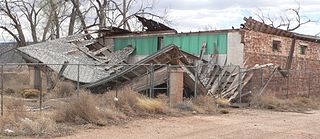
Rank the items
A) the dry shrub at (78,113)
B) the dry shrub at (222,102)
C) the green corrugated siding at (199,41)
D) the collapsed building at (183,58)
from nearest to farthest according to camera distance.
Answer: the dry shrub at (78,113)
the dry shrub at (222,102)
the collapsed building at (183,58)
the green corrugated siding at (199,41)

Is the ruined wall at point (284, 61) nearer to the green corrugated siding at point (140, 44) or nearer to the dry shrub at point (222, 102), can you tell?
the dry shrub at point (222, 102)

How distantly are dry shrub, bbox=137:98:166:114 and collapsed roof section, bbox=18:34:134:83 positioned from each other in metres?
5.98

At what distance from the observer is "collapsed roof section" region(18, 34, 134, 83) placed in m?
24.4

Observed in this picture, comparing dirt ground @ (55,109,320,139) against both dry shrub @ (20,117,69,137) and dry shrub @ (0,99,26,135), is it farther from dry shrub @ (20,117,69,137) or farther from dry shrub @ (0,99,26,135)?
dry shrub @ (0,99,26,135)

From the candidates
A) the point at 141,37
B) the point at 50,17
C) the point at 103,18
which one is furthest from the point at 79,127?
the point at 103,18

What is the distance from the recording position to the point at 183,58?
2342cm

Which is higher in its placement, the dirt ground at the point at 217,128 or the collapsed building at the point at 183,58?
the collapsed building at the point at 183,58

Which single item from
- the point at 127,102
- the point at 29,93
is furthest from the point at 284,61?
the point at 29,93

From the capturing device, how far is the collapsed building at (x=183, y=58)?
878 inches

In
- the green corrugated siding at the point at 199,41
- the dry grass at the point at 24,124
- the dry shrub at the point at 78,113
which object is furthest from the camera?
the green corrugated siding at the point at 199,41

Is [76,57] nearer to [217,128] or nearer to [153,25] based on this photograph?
[153,25]

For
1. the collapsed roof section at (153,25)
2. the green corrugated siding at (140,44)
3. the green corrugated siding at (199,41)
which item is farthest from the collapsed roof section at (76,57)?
the green corrugated siding at (199,41)

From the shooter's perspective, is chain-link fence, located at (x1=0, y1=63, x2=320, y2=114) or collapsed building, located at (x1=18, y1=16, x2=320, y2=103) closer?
chain-link fence, located at (x1=0, y1=63, x2=320, y2=114)

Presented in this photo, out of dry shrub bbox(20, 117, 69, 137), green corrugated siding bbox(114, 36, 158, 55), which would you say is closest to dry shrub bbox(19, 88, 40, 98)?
green corrugated siding bbox(114, 36, 158, 55)
